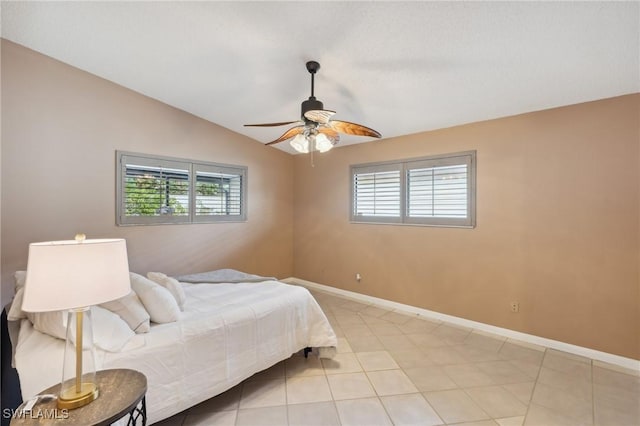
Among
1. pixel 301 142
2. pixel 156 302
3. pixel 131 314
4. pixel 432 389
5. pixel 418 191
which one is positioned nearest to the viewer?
pixel 131 314

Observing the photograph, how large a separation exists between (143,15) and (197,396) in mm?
2773

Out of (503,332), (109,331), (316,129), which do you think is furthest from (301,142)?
(503,332)

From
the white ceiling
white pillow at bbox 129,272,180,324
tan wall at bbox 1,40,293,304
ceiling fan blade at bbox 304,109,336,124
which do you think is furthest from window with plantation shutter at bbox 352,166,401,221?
white pillow at bbox 129,272,180,324

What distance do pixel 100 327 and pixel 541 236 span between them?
151 inches

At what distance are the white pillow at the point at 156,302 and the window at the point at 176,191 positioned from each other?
1960 millimetres

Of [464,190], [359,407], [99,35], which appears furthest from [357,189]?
[99,35]

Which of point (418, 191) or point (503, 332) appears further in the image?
point (418, 191)

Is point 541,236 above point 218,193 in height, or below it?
below

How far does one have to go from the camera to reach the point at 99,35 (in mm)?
2592

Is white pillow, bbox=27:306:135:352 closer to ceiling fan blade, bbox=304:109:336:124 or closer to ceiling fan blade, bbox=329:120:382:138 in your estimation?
ceiling fan blade, bbox=304:109:336:124

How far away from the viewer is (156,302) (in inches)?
78.3

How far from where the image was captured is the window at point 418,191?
3.67 metres

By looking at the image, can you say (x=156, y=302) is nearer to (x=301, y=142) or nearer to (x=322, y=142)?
(x=301, y=142)

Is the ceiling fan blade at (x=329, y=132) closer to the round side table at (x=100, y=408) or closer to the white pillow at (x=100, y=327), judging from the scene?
the white pillow at (x=100, y=327)
